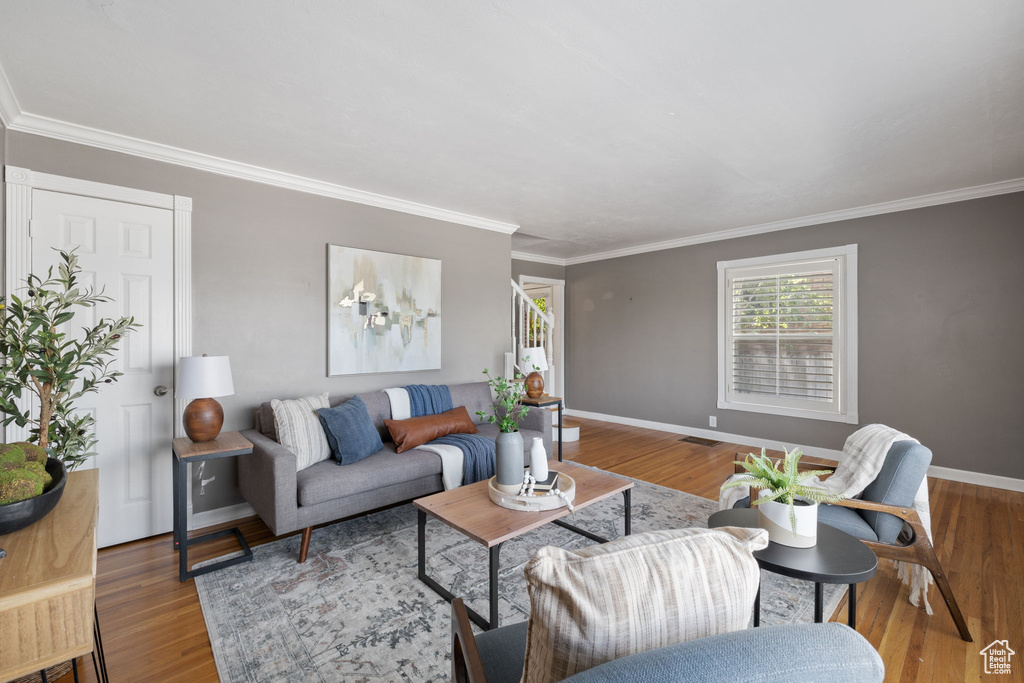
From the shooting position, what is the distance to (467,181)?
353 cm

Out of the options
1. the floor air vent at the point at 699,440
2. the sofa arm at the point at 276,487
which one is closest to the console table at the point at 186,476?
the sofa arm at the point at 276,487

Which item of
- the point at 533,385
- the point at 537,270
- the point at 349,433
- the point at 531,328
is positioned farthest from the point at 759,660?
the point at 537,270

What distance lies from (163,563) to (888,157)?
17.1ft

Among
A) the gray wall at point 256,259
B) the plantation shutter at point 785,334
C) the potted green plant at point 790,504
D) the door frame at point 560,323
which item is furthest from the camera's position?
the door frame at point 560,323

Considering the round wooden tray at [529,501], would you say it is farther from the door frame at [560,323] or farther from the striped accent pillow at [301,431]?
the door frame at [560,323]

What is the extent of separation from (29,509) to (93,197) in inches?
98.7

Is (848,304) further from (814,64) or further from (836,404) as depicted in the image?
(814,64)

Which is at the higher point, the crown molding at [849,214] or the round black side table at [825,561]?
the crown molding at [849,214]

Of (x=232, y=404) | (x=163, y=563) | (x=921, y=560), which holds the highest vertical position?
(x=232, y=404)

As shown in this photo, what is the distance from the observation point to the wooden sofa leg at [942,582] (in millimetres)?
1934

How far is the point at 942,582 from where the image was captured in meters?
1.97

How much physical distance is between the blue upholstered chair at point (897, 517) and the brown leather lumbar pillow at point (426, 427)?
241cm

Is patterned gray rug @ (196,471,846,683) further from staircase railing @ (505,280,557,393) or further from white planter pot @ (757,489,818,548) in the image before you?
staircase railing @ (505,280,557,393)

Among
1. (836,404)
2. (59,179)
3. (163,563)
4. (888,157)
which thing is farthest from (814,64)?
(163,563)
